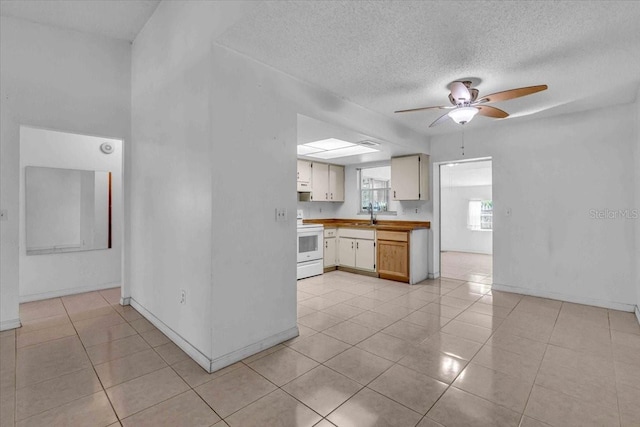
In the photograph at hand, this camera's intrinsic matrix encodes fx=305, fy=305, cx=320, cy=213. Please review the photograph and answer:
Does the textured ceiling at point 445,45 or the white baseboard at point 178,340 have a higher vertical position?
the textured ceiling at point 445,45

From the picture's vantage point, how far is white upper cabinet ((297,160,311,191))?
5.67 metres

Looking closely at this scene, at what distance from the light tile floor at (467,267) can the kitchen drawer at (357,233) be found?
156cm

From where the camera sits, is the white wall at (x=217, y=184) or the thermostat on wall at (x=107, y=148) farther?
the thermostat on wall at (x=107, y=148)

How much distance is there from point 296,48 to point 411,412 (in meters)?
2.65

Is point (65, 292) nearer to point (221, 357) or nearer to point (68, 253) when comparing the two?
point (68, 253)

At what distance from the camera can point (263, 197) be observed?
8.48ft

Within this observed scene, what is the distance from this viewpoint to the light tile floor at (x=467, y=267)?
5480 mm

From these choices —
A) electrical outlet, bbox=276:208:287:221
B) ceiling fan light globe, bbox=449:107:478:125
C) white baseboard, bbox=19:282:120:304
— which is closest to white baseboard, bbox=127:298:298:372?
electrical outlet, bbox=276:208:287:221

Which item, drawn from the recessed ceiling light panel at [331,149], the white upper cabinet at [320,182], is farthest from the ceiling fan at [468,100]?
the white upper cabinet at [320,182]

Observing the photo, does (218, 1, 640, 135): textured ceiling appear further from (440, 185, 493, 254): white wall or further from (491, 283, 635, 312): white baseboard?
(440, 185, 493, 254): white wall

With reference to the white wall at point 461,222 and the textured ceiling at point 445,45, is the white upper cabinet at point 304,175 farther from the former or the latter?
the white wall at point 461,222

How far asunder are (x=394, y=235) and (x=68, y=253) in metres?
4.75

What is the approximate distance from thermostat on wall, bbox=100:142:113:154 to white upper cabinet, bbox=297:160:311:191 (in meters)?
2.96

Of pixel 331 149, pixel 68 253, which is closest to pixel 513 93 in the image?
pixel 331 149
